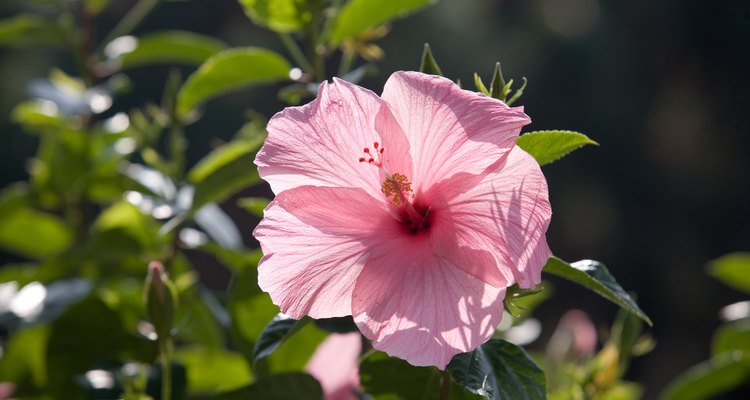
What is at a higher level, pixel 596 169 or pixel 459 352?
pixel 459 352

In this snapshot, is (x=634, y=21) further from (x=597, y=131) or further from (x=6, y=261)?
(x=6, y=261)

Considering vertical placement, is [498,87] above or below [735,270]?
above

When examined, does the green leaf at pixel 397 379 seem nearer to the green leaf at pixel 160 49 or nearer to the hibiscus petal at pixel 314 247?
the hibiscus petal at pixel 314 247

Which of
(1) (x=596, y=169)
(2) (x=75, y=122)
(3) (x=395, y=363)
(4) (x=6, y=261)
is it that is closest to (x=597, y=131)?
(1) (x=596, y=169)

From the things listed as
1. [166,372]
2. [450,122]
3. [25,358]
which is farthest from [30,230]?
[450,122]

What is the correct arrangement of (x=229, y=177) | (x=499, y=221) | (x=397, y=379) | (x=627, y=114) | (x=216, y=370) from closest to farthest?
(x=499, y=221) < (x=397, y=379) < (x=229, y=177) < (x=216, y=370) < (x=627, y=114)

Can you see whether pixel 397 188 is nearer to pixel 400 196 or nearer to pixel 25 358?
pixel 400 196
